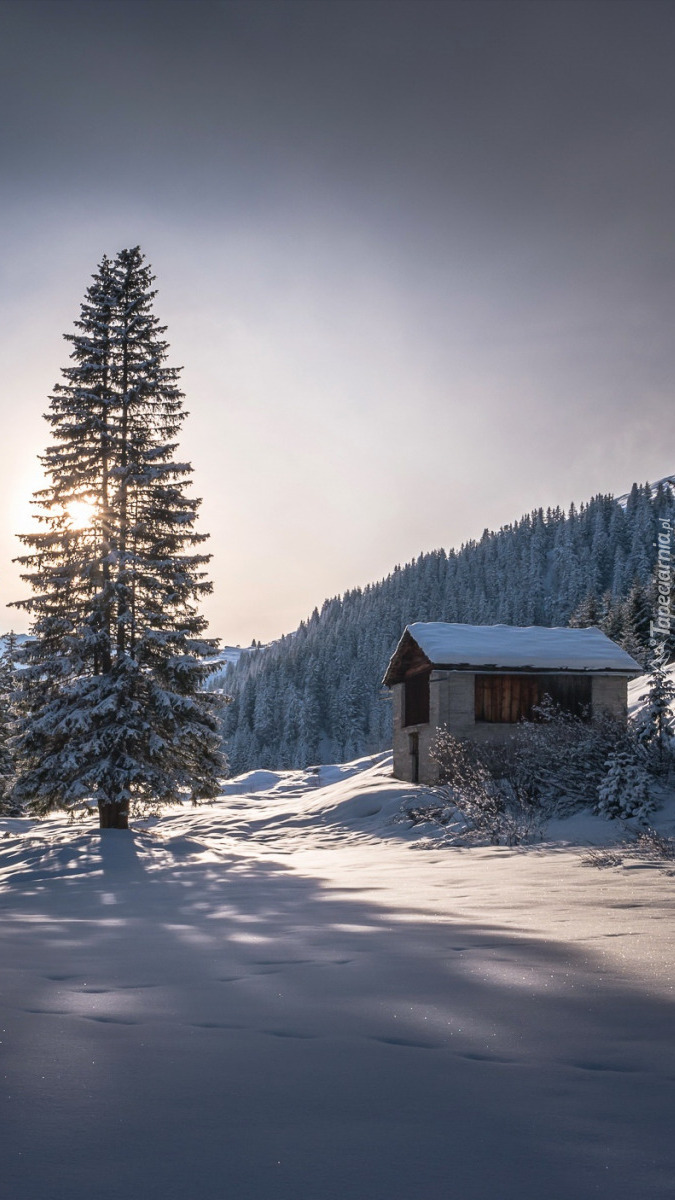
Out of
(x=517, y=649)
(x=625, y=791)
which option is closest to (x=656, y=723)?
(x=625, y=791)

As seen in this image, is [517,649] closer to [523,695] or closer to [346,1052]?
[523,695]

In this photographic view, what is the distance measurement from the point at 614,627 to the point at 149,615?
49844 millimetres

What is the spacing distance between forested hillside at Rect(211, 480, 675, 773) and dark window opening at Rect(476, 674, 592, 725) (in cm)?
3251

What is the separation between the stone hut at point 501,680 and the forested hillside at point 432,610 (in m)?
32.0

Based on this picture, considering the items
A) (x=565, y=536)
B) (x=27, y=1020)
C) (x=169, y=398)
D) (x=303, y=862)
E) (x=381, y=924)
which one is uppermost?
(x=565, y=536)

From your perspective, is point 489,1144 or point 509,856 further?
point 509,856

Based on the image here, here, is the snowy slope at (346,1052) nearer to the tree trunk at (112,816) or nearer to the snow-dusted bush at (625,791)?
the snow-dusted bush at (625,791)

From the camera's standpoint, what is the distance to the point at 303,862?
12695mm

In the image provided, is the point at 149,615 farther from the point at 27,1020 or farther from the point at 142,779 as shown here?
the point at 27,1020

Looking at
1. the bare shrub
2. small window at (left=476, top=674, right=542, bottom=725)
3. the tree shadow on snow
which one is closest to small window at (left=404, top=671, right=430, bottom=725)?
small window at (left=476, top=674, right=542, bottom=725)

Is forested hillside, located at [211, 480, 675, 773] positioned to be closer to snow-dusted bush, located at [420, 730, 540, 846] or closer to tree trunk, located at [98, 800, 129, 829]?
snow-dusted bush, located at [420, 730, 540, 846]

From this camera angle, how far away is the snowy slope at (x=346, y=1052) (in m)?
1.71

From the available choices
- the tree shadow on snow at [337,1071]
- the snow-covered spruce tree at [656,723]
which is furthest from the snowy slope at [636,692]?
the tree shadow on snow at [337,1071]

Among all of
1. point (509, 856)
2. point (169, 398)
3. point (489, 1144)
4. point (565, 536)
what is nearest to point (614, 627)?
point (169, 398)
